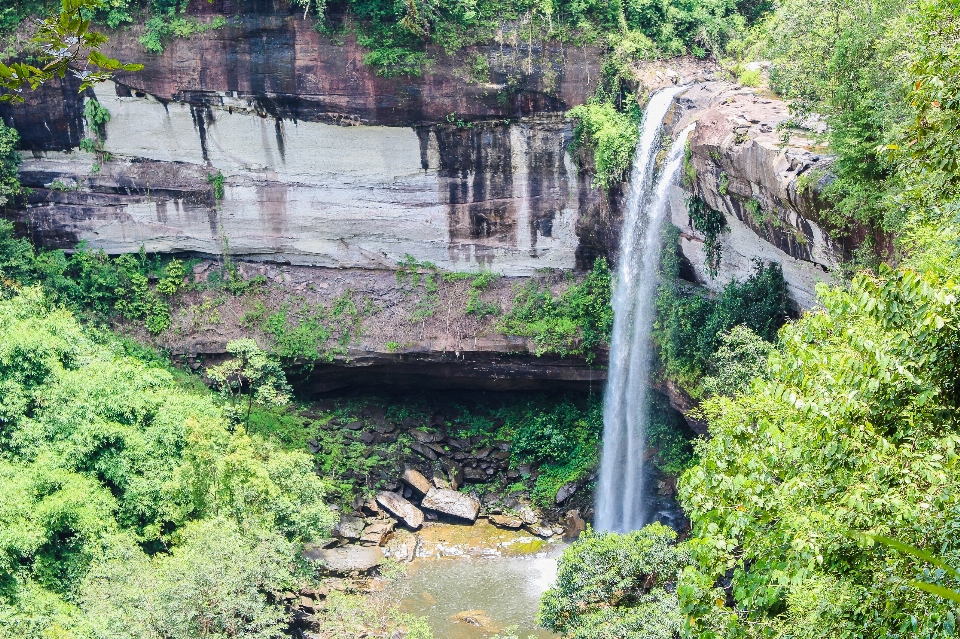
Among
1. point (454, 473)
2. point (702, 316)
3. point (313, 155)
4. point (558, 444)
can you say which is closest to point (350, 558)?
point (454, 473)

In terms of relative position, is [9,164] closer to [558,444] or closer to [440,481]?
[440,481]

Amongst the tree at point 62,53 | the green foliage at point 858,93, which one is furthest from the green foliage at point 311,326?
the tree at point 62,53

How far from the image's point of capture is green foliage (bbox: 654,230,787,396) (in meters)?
13.4

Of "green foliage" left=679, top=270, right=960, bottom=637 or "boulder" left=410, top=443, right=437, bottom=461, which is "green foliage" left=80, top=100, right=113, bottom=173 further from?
"green foliage" left=679, top=270, right=960, bottom=637

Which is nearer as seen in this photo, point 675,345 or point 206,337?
point 675,345

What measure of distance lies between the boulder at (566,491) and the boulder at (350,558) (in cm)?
374

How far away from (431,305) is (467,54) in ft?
17.0

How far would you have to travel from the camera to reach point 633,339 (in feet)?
55.1

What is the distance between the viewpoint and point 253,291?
1966cm

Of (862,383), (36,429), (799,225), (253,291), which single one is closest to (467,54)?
(253,291)

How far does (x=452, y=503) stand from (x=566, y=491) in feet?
7.58

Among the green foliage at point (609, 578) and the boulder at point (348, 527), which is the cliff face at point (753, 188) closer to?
the green foliage at point (609, 578)

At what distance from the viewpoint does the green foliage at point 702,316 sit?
13.4 metres

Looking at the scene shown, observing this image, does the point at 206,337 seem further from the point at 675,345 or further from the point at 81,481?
the point at 675,345
